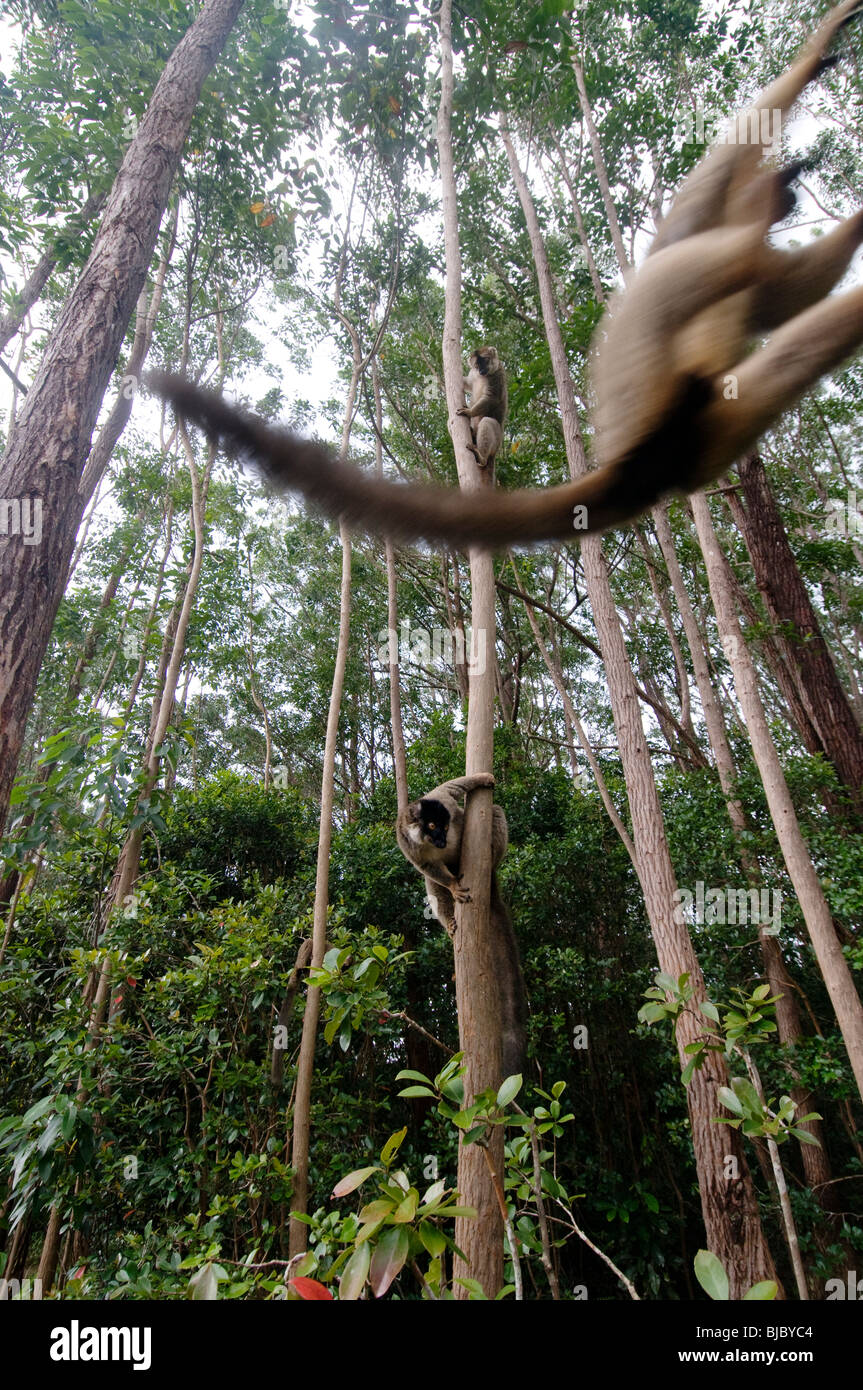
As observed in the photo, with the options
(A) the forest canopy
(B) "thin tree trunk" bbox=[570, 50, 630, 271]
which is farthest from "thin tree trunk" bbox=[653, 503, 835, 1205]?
(B) "thin tree trunk" bbox=[570, 50, 630, 271]

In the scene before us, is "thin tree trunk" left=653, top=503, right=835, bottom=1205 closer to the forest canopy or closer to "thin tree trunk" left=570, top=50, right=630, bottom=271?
the forest canopy

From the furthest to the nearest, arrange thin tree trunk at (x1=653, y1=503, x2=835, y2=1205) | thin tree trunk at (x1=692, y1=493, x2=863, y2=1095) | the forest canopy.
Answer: thin tree trunk at (x1=653, y1=503, x2=835, y2=1205) < thin tree trunk at (x1=692, y1=493, x2=863, y2=1095) < the forest canopy

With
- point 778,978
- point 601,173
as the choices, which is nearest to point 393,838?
point 778,978

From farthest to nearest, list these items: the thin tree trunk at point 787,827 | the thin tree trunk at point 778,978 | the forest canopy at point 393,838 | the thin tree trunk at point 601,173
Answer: the thin tree trunk at point 601,173 → the thin tree trunk at point 778,978 → the thin tree trunk at point 787,827 → the forest canopy at point 393,838

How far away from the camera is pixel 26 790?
364cm

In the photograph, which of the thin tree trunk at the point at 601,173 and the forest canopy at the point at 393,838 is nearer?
the forest canopy at the point at 393,838

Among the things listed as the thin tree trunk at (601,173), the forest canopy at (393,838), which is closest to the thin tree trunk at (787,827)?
the forest canopy at (393,838)

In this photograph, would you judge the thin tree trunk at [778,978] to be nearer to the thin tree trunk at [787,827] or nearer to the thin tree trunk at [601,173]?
the thin tree trunk at [787,827]

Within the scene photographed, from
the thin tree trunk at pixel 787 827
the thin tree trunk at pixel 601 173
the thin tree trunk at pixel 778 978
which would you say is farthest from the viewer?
the thin tree trunk at pixel 601 173

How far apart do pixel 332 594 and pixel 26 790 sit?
13.2m

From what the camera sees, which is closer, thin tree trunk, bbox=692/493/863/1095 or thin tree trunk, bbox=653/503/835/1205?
thin tree trunk, bbox=692/493/863/1095

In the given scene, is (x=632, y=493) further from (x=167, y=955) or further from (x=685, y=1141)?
(x=685, y=1141)

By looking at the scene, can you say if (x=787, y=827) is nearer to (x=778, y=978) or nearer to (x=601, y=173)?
(x=778, y=978)

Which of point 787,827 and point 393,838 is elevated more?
point 393,838
